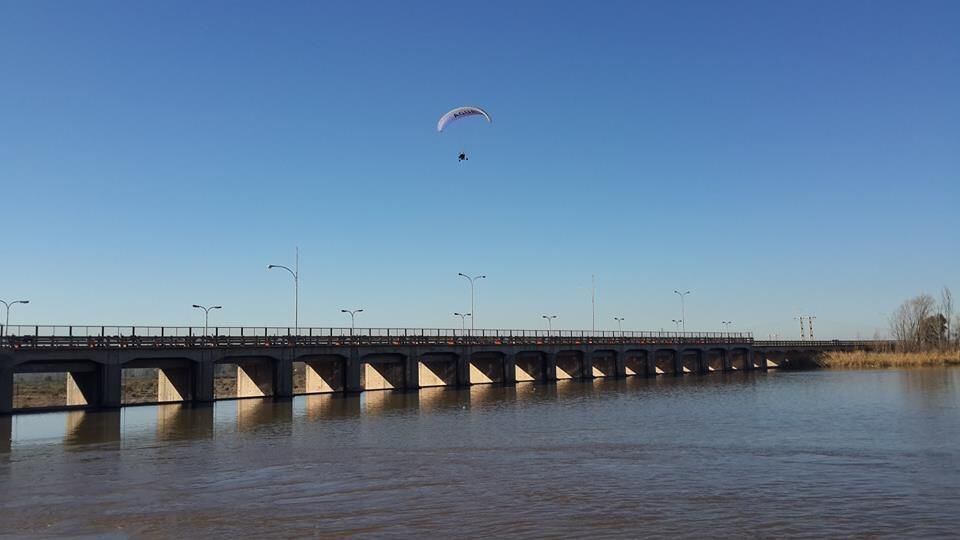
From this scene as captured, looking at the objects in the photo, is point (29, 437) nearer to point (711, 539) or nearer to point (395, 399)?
point (395, 399)

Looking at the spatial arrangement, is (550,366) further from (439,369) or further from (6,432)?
(6,432)

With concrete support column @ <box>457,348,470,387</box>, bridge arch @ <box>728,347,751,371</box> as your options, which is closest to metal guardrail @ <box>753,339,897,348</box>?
bridge arch @ <box>728,347,751,371</box>

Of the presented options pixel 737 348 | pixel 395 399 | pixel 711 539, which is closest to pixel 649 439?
pixel 711 539

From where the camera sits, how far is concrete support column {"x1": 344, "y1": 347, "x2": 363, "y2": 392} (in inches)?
3105

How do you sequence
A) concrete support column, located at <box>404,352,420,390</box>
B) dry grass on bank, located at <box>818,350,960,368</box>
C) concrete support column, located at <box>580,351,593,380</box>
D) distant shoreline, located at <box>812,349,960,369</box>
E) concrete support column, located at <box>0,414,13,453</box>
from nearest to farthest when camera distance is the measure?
concrete support column, located at <box>0,414,13,453</box>, concrete support column, located at <box>404,352,420,390</box>, concrete support column, located at <box>580,351,593,380</box>, distant shoreline, located at <box>812,349,960,369</box>, dry grass on bank, located at <box>818,350,960,368</box>

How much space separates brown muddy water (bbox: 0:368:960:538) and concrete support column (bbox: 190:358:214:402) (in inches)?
505

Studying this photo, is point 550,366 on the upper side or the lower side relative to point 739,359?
upper

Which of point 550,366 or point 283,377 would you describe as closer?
point 283,377

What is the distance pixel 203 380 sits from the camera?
67.1 meters

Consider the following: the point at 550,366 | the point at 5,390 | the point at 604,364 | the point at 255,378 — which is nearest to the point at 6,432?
the point at 5,390

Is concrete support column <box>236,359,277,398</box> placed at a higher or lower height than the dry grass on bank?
higher

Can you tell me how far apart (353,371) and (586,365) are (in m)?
41.4

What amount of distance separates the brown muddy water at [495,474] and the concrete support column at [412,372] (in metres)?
30.5

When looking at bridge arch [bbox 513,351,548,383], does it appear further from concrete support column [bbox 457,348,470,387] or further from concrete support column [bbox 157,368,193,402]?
concrete support column [bbox 157,368,193,402]
